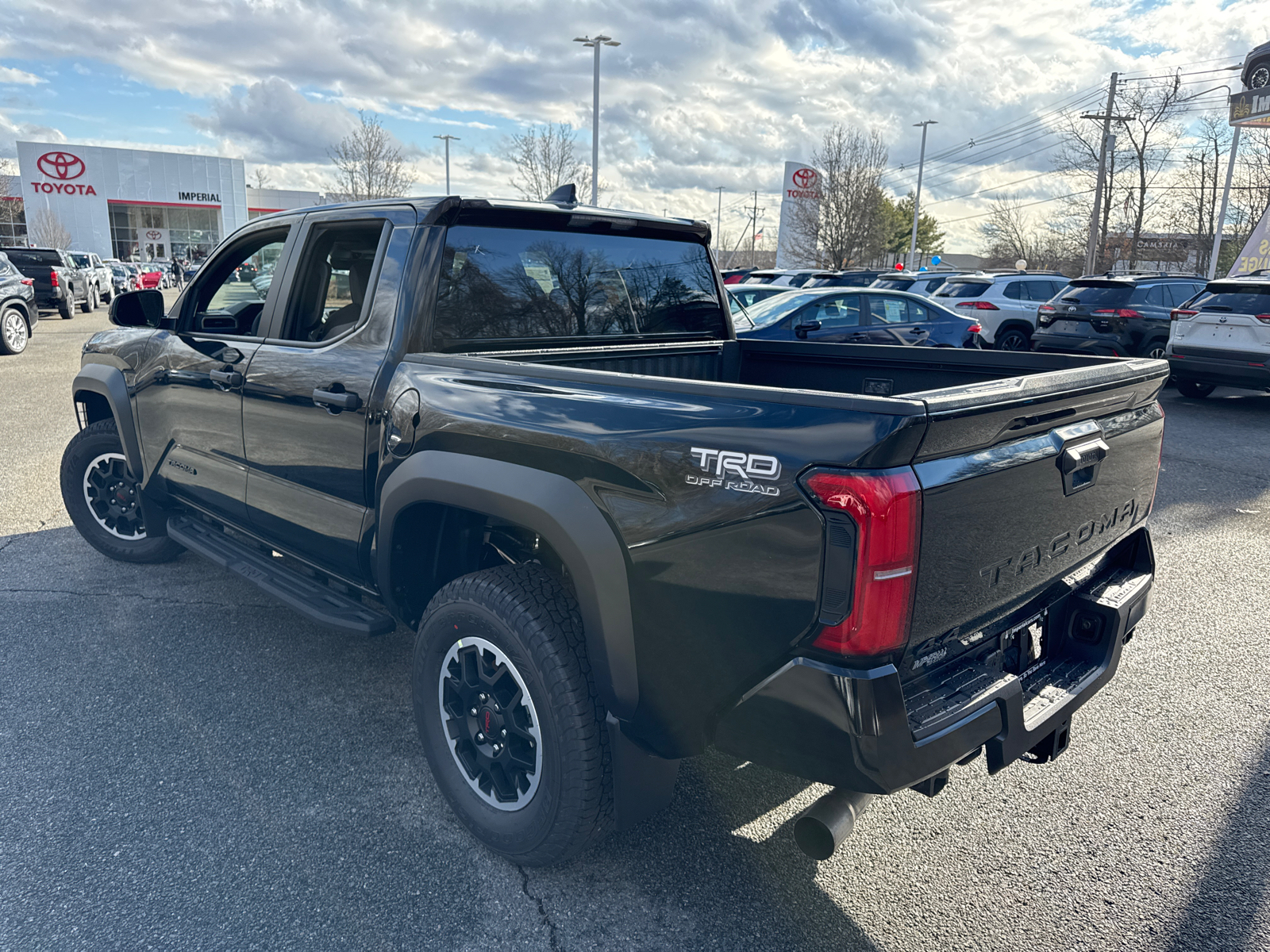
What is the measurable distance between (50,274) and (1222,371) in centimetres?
2484

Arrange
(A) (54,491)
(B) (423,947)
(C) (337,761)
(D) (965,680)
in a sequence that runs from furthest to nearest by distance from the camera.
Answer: (A) (54,491)
(C) (337,761)
(B) (423,947)
(D) (965,680)

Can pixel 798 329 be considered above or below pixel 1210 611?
above

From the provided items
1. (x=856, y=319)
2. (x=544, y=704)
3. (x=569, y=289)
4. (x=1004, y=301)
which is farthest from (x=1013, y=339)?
(x=544, y=704)

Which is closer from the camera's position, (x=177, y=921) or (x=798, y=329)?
(x=177, y=921)

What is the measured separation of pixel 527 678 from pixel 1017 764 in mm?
1997

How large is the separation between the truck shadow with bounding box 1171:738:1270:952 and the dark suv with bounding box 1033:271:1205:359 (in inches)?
444

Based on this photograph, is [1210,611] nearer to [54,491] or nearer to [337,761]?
[337,761]

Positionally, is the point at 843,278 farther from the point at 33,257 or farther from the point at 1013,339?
the point at 33,257

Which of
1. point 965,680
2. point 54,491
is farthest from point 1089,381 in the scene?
point 54,491

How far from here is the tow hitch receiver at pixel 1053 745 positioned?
2.43 metres

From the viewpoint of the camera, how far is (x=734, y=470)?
1.97 m

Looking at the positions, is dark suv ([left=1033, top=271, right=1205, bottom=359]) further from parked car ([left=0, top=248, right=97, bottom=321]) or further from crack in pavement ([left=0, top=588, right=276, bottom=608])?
parked car ([left=0, top=248, right=97, bottom=321])

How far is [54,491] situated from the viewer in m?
6.63

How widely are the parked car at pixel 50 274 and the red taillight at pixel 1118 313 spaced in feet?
74.0
